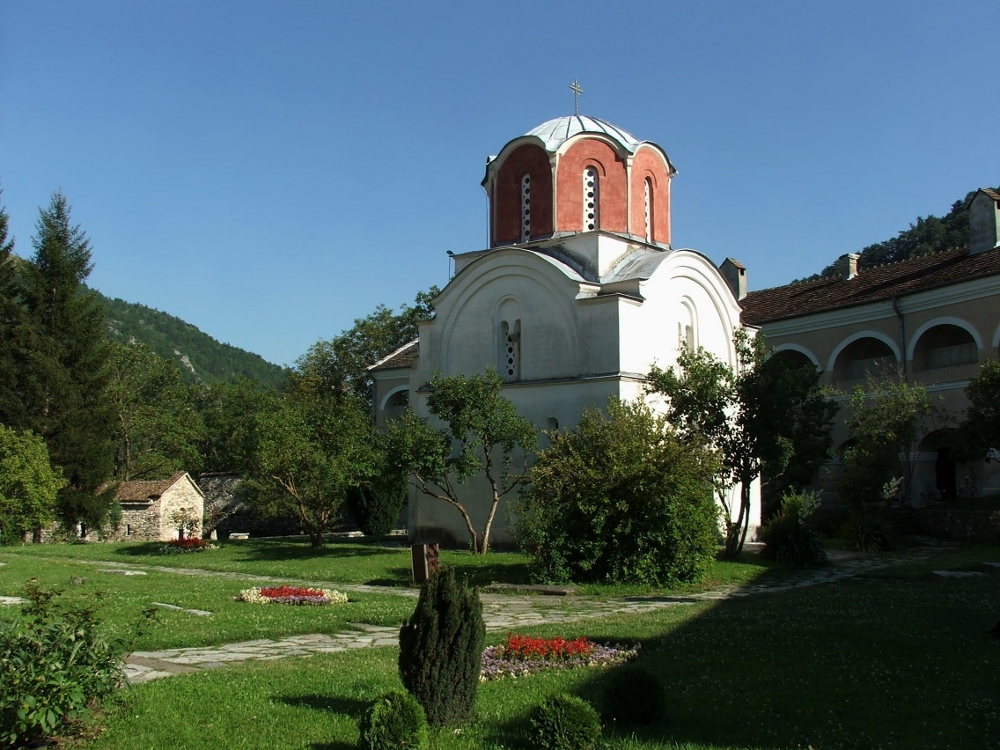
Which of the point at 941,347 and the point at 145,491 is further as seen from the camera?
the point at 145,491

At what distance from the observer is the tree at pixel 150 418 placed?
40625 millimetres

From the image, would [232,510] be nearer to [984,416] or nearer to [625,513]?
[625,513]

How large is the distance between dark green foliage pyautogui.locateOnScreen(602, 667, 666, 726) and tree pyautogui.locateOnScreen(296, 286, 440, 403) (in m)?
35.6

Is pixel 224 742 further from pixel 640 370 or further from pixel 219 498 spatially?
pixel 219 498

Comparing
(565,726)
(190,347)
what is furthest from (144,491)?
(190,347)

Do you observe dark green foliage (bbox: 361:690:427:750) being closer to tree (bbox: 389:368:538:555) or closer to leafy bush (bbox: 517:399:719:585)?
leafy bush (bbox: 517:399:719:585)

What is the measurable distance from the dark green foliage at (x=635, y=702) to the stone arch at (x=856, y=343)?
2365cm

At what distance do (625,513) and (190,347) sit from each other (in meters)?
107

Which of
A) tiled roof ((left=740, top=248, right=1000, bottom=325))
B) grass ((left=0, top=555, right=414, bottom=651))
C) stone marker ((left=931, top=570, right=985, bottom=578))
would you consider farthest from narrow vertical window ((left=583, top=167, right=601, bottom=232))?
grass ((left=0, top=555, right=414, bottom=651))

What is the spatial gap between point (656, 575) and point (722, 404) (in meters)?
4.08

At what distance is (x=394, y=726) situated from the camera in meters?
5.07

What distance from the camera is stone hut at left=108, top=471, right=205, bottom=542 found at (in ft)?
102

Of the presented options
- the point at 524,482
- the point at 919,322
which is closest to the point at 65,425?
the point at 524,482

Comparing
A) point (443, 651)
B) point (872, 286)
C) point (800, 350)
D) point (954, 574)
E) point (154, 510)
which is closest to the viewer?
point (443, 651)
